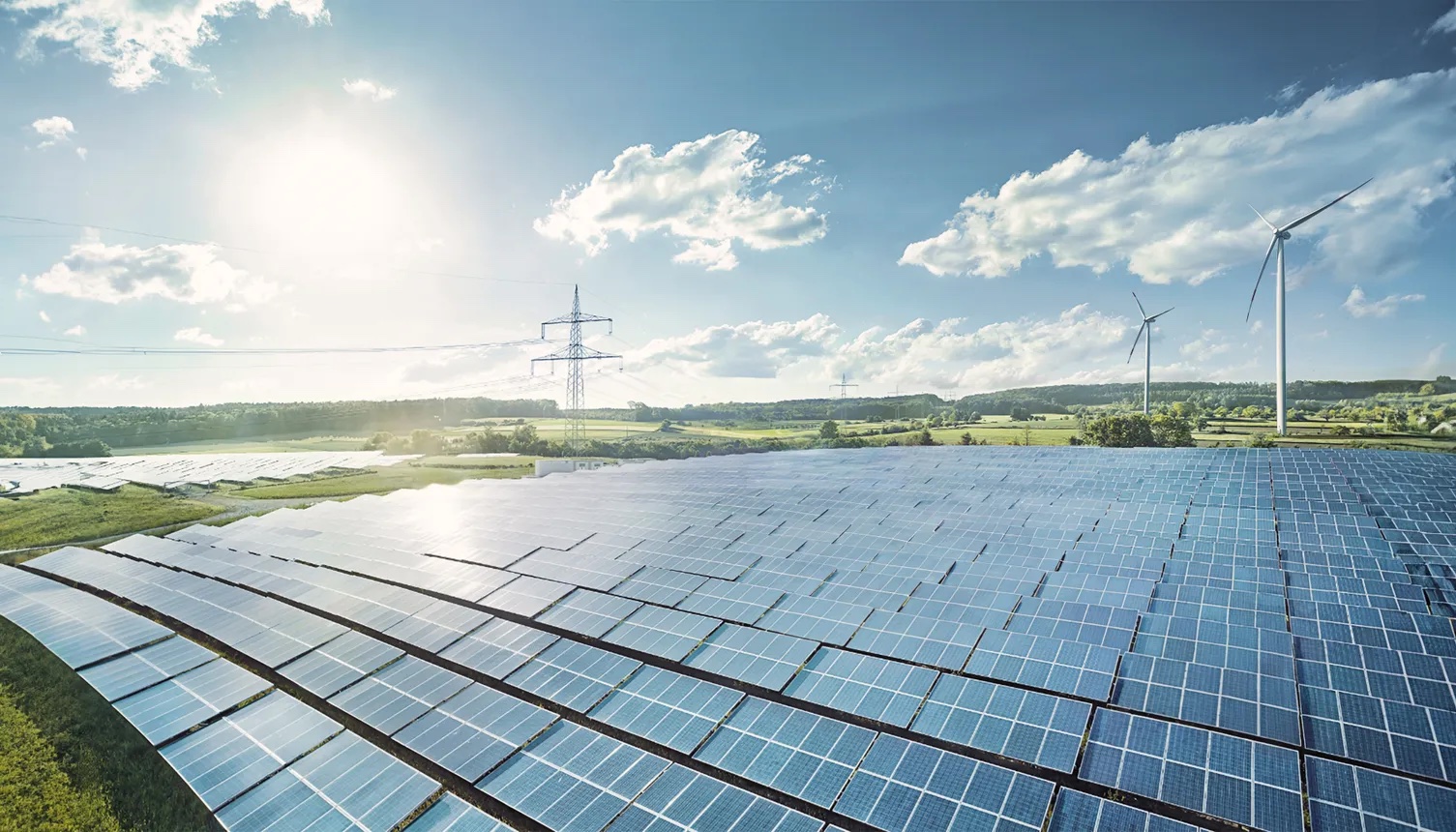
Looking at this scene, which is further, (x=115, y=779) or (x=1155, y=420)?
(x=1155, y=420)

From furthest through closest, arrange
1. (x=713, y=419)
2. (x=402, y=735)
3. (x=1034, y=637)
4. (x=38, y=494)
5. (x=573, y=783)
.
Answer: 1. (x=713, y=419)
2. (x=38, y=494)
3. (x=1034, y=637)
4. (x=402, y=735)
5. (x=573, y=783)

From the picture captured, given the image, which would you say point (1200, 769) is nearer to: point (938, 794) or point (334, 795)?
point (938, 794)

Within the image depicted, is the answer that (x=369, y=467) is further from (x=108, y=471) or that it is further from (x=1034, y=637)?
(x=1034, y=637)

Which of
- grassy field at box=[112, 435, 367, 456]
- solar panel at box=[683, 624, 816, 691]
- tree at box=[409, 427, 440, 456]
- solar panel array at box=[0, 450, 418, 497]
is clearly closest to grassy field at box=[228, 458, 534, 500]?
solar panel array at box=[0, 450, 418, 497]

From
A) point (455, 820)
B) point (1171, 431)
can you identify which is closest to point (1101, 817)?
point (455, 820)

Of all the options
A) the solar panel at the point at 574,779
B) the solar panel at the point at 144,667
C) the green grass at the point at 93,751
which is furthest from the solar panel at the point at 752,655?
the solar panel at the point at 144,667

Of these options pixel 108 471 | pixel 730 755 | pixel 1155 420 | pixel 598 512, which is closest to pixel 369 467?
pixel 108 471

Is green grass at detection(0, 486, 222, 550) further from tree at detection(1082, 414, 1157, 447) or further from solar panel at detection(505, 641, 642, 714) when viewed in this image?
→ tree at detection(1082, 414, 1157, 447)

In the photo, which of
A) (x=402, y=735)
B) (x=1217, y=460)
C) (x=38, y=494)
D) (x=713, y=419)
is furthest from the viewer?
(x=713, y=419)
